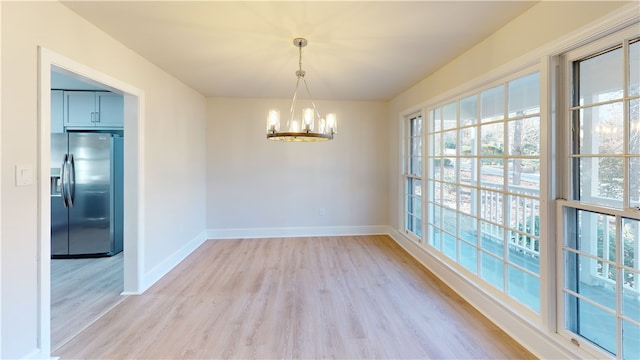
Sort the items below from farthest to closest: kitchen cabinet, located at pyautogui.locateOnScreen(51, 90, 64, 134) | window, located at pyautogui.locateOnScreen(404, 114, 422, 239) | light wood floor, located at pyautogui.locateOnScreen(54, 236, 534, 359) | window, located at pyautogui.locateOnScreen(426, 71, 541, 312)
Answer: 1. window, located at pyautogui.locateOnScreen(404, 114, 422, 239)
2. kitchen cabinet, located at pyautogui.locateOnScreen(51, 90, 64, 134)
3. window, located at pyautogui.locateOnScreen(426, 71, 541, 312)
4. light wood floor, located at pyautogui.locateOnScreen(54, 236, 534, 359)

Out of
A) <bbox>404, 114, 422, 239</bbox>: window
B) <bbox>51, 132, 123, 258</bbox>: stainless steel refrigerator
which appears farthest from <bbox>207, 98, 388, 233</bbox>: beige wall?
<bbox>51, 132, 123, 258</bbox>: stainless steel refrigerator

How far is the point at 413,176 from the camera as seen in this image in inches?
170

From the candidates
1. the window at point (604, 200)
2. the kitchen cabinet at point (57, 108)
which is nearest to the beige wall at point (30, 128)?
the kitchen cabinet at point (57, 108)

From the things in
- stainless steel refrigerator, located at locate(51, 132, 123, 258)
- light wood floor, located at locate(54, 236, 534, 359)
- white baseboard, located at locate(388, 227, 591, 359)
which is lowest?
light wood floor, located at locate(54, 236, 534, 359)

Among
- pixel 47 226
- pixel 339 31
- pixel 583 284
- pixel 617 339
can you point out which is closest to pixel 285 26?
pixel 339 31

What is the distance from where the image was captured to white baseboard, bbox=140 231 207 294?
9.95 feet

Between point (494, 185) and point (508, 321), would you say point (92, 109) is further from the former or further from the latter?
point (508, 321)

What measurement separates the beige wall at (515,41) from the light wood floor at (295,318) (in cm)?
219

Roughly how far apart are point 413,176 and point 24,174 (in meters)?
4.19

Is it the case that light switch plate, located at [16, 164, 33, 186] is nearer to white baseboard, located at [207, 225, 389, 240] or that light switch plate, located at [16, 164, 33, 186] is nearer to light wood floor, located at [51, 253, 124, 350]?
light wood floor, located at [51, 253, 124, 350]

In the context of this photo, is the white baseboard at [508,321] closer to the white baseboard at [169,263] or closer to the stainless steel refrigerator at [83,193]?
the white baseboard at [169,263]

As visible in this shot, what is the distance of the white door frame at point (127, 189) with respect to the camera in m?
1.83

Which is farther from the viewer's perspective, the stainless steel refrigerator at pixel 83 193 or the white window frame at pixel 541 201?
the stainless steel refrigerator at pixel 83 193

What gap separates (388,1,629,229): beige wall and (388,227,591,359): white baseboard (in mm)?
1990
